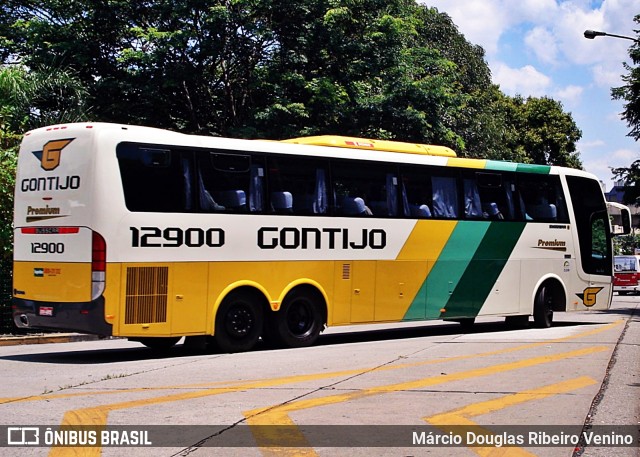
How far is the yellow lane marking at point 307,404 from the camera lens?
24.1 ft

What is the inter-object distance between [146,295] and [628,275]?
39.3m

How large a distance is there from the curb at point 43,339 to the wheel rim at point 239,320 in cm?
473

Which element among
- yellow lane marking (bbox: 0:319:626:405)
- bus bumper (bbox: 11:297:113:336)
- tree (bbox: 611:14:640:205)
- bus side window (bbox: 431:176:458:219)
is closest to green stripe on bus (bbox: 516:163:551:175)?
bus side window (bbox: 431:176:458:219)

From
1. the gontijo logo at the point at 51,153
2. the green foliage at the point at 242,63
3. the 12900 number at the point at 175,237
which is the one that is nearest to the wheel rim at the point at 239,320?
the 12900 number at the point at 175,237

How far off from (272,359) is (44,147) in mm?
4712

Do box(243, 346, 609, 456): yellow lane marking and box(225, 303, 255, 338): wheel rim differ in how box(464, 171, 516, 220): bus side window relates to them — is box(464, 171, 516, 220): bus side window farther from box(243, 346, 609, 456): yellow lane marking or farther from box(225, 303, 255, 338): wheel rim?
box(225, 303, 255, 338): wheel rim

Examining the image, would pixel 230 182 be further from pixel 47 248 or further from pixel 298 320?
pixel 47 248

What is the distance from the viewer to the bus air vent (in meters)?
13.6

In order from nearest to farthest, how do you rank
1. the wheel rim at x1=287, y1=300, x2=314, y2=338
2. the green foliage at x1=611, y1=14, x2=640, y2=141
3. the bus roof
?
the wheel rim at x1=287, y1=300, x2=314, y2=338
the bus roof
the green foliage at x1=611, y1=14, x2=640, y2=141

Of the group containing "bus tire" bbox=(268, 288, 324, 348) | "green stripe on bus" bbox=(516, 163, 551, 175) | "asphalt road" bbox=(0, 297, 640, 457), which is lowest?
"asphalt road" bbox=(0, 297, 640, 457)

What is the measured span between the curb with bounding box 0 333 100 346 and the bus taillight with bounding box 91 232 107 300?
15.9 feet

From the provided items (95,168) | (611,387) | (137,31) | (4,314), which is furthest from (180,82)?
(611,387)

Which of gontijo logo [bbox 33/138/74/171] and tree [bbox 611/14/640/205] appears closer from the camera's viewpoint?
gontijo logo [bbox 33/138/74/171]

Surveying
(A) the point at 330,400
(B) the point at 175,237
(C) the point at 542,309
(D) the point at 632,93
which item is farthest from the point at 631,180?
(A) the point at 330,400
